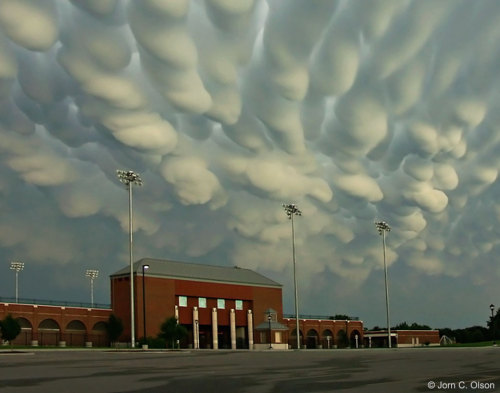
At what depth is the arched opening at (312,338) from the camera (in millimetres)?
129875

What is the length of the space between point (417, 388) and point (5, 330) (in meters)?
64.3

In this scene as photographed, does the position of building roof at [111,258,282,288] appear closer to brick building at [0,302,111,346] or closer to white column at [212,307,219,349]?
white column at [212,307,219,349]

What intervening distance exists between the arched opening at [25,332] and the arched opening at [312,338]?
59.1m

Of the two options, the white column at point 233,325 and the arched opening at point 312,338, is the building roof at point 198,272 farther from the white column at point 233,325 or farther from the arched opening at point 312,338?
the arched opening at point 312,338

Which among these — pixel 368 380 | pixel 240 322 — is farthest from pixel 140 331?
pixel 368 380

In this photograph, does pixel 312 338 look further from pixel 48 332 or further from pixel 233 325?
pixel 48 332

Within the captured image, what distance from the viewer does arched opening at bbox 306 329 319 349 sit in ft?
426

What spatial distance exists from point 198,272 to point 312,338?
1270 inches

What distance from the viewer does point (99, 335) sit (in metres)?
96.6

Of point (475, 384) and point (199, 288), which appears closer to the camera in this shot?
point (475, 384)

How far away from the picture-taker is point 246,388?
18.5 meters

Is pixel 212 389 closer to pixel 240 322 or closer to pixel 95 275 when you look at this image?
pixel 240 322

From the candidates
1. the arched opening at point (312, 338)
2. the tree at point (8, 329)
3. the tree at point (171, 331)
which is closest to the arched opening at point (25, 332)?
the tree at point (8, 329)

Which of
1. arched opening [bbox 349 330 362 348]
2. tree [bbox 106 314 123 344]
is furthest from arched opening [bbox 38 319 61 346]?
arched opening [bbox 349 330 362 348]
